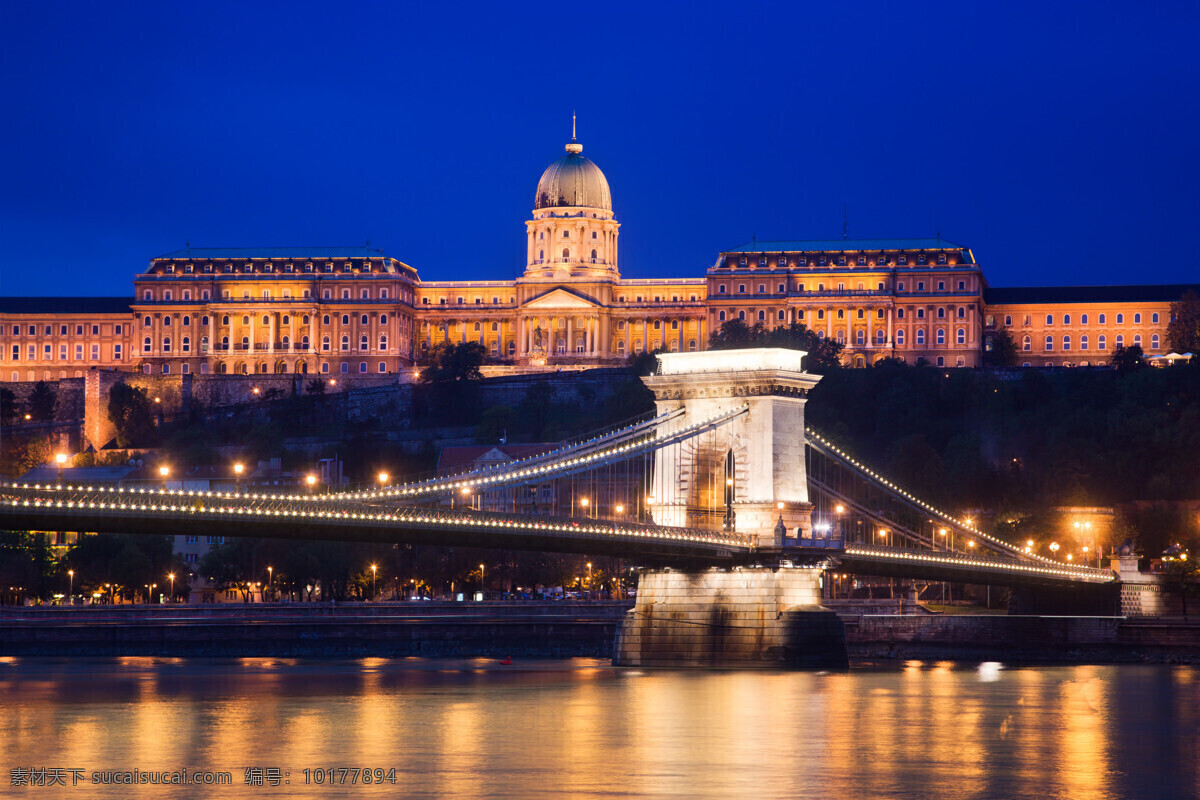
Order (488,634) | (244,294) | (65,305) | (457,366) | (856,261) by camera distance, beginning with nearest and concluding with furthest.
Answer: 1. (488,634)
2. (457,366)
3. (856,261)
4. (244,294)
5. (65,305)

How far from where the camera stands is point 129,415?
133 metres

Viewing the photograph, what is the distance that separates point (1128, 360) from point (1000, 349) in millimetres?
21545

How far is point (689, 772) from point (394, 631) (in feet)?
121

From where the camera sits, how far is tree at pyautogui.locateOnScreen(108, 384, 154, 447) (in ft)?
433

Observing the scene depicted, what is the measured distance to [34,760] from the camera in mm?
30219

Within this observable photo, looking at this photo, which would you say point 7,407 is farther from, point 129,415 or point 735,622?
point 735,622

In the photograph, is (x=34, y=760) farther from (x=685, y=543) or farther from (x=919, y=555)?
(x=919, y=555)

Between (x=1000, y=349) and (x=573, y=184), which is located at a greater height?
(x=573, y=184)

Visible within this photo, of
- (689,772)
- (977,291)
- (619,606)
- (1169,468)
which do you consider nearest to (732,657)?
(619,606)

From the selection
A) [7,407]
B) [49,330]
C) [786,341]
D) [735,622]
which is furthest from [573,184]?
[735,622]

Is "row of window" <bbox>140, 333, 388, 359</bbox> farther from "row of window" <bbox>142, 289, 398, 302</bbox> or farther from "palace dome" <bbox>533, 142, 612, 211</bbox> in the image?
"palace dome" <bbox>533, 142, 612, 211</bbox>

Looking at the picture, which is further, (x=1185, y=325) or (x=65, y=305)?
(x=65, y=305)

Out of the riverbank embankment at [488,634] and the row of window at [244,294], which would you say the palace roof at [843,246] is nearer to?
the row of window at [244,294]

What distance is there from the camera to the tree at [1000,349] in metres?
148
